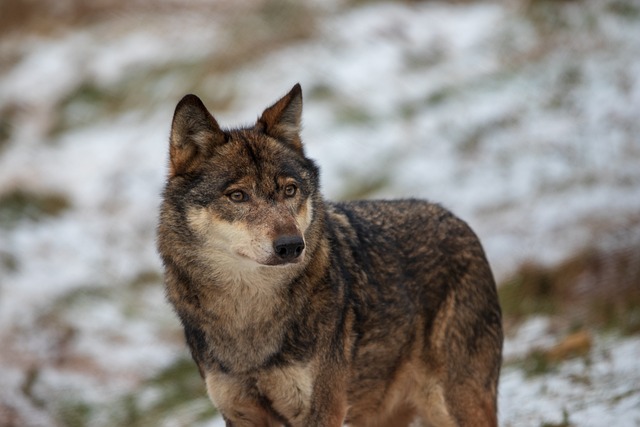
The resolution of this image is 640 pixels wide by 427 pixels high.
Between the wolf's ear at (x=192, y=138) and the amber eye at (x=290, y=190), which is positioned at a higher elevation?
the wolf's ear at (x=192, y=138)

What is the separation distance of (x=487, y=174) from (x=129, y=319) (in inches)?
185

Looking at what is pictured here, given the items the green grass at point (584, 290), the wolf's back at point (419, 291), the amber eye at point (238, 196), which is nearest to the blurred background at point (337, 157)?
the green grass at point (584, 290)

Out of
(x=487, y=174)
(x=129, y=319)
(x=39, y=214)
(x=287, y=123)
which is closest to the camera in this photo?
(x=287, y=123)

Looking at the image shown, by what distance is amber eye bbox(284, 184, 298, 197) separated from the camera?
5.32 m

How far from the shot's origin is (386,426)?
6375 mm

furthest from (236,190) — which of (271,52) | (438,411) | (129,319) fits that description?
(271,52)

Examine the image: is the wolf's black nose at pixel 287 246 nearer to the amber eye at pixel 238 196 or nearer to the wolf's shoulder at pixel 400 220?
the amber eye at pixel 238 196

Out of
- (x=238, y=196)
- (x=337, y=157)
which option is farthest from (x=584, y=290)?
(x=238, y=196)

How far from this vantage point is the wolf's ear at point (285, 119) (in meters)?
5.69

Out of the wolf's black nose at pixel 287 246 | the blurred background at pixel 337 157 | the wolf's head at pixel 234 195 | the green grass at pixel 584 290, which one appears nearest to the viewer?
the wolf's black nose at pixel 287 246

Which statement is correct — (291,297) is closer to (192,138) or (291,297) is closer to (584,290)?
(192,138)

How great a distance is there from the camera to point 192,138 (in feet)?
18.0

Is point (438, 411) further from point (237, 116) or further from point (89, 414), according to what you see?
point (237, 116)

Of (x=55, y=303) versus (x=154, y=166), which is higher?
(x=154, y=166)
